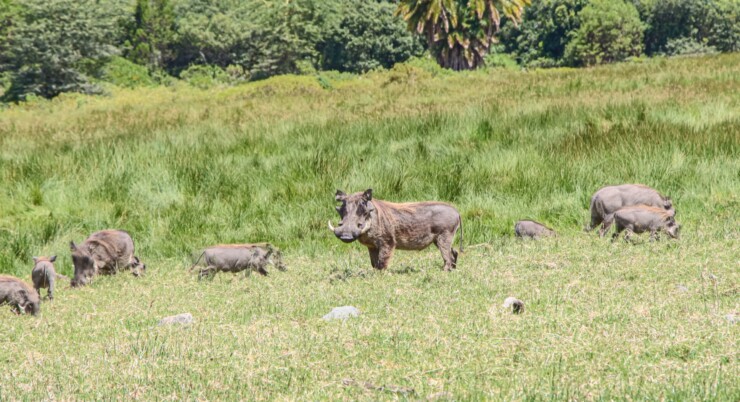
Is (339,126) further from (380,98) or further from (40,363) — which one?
(40,363)

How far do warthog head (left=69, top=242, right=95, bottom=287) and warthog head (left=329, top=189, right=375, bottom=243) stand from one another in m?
2.60

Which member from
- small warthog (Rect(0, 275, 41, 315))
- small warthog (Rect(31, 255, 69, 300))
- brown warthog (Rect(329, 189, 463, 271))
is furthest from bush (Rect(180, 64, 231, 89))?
small warthog (Rect(0, 275, 41, 315))

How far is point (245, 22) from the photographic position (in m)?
77.8

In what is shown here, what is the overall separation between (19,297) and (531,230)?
495 cm

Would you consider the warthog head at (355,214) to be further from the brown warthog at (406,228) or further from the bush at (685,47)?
the bush at (685,47)

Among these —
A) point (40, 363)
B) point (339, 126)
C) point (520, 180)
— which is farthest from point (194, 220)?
point (40, 363)

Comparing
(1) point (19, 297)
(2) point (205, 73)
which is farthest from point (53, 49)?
(1) point (19, 297)

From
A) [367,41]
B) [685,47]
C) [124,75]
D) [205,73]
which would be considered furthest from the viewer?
[685,47]

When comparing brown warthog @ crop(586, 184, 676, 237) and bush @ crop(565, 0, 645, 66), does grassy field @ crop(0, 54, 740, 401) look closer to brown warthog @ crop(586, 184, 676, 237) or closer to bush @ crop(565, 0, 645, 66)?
brown warthog @ crop(586, 184, 676, 237)

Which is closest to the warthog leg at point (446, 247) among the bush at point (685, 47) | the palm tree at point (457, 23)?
the palm tree at point (457, 23)

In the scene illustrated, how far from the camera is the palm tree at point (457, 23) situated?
181ft

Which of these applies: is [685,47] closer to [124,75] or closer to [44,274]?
[124,75]

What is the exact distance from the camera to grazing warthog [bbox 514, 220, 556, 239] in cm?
870

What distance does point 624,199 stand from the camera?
8398 mm
